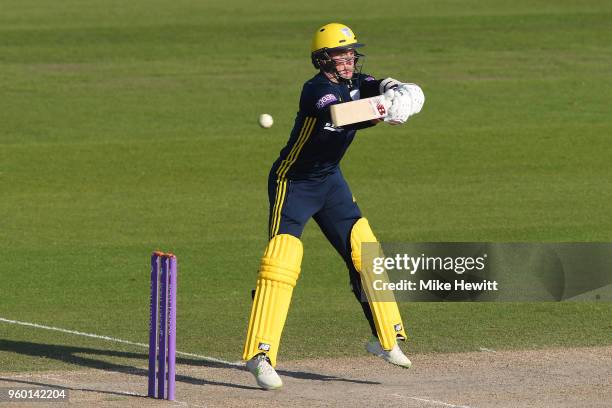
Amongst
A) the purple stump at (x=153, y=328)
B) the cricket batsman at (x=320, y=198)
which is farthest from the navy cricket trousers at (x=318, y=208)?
the purple stump at (x=153, y=328)

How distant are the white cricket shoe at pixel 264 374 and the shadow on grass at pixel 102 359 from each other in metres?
0.15

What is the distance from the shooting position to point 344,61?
10.1 m

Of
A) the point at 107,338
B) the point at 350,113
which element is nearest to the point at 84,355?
the point at 107,338

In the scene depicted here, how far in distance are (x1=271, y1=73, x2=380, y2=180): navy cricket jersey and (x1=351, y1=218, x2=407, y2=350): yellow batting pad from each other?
0.46 m

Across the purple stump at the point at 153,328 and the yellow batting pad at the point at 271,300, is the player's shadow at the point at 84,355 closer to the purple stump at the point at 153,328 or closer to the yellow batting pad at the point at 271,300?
the yellow batting pad at the point at 271,300

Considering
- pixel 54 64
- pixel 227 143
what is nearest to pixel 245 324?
pixel 227 143

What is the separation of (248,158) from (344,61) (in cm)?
1176

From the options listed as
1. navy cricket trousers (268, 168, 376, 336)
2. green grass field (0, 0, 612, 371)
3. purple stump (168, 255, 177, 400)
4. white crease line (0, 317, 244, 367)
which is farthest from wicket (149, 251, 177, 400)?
green grass field (0, 0, 612, 371)

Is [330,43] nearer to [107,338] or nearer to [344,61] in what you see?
[344,61]

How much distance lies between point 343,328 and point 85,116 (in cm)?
1361

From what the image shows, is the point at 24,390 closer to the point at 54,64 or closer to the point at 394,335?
the point at 394,335

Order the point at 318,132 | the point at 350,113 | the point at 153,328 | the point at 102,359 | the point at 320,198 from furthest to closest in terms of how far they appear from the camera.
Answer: the point at 102,359
the point at 320,198
the point at 318,132
the point at 350,113
the point at 153,328

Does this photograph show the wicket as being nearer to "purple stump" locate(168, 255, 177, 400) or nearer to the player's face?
"purple stump" locate(168, 255, 177, 400)

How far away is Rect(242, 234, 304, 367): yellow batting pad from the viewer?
32.0 ft
